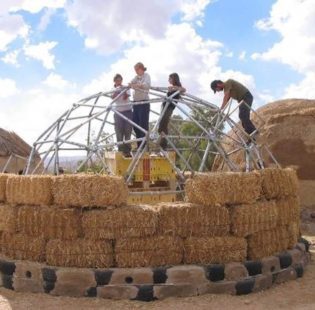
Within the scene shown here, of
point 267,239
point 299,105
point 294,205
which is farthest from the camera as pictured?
point 299,105

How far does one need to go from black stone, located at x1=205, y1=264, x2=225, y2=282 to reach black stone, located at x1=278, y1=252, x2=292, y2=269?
147 cm

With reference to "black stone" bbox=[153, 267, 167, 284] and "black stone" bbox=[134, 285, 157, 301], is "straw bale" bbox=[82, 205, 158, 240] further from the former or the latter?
"black stone" bbox=[134, 285, 157, 301]

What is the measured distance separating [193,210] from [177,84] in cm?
406

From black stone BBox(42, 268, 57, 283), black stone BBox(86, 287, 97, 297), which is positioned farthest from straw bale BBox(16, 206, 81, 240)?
black stone BBox(86, 287, 97, 297)

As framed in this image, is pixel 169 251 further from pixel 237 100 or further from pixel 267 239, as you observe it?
pixel 237 100

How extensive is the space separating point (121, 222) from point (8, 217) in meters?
2.18

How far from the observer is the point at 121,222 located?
880 centimetres

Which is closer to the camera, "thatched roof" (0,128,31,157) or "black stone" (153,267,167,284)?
"black stone" (153,267,167,284)

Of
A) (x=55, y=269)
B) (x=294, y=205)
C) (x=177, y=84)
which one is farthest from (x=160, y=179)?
(x=55, y=269)

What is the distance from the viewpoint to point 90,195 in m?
8.89

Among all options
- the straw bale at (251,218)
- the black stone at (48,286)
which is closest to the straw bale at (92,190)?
the black stone at (48,286)

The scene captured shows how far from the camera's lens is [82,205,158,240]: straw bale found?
8.78 metres

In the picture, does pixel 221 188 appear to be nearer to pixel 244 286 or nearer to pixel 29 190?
pixel 244 286

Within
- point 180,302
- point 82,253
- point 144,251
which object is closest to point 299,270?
point 180,302
